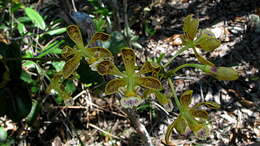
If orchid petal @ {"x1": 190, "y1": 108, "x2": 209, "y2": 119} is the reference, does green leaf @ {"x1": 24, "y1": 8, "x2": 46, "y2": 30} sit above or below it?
above

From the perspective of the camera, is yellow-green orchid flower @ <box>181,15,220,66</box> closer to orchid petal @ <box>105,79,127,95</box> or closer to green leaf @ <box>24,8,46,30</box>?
orchid petal @ <box>105,79,127,95</box>

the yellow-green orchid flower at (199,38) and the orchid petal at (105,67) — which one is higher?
the yellow-green orchid flower at (199,38)

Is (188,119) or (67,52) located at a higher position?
(67,52)

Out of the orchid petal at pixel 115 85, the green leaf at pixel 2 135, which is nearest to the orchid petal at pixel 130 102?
the orchid petal at pixel 115 85

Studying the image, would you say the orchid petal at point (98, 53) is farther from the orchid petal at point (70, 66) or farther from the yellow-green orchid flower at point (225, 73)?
the yellow-green orchid flower at point (225, 73)

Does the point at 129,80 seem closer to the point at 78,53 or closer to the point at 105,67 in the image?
the point at 105,67

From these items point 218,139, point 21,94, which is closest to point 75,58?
point 21,94

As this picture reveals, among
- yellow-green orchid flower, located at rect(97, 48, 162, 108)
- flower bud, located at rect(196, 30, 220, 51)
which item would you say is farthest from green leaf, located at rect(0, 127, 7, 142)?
flower bud, located at rect(196, 30, 220, 51)

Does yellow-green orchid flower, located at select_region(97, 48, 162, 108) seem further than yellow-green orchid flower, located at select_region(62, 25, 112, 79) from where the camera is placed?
No

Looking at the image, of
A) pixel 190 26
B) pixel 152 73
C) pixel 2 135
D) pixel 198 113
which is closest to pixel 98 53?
pixel 152 73

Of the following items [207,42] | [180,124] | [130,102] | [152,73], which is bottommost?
[180,124]
